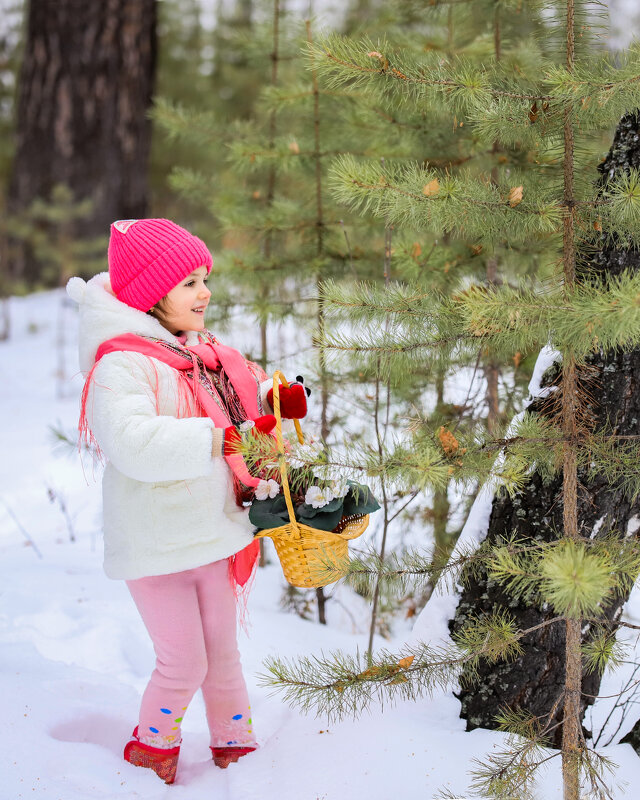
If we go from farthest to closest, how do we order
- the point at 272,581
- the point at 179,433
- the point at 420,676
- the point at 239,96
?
the point at 239,96 → the point at 272,581 → the point at 420,676 → the point at 179,433

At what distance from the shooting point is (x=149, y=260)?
2.06 metres

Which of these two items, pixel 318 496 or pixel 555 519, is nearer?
pixel 318 496

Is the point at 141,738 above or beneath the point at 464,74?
beneath

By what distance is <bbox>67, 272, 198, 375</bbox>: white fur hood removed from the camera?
6.70 ft

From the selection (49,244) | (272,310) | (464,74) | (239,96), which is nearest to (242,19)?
(239,96)

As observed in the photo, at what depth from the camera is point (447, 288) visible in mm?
2971

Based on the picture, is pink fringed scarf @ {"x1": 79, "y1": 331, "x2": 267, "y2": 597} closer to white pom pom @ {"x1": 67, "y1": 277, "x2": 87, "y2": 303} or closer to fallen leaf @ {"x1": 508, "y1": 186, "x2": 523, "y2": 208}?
white pom pom @ {"x1": 67, "y1": 277, "x2": 87, "y2": 303}

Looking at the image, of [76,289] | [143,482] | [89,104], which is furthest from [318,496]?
[89,104]

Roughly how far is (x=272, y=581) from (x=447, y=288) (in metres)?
1.91

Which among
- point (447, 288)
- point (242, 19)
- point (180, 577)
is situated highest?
point (242, 19)

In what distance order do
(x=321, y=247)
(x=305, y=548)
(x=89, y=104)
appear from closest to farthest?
1. (x=305, y=548)
2. (x=321, y=247)
3. (x=89, y=104)

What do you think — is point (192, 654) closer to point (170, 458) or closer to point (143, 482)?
point (143, 482)

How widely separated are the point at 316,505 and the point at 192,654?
69 centimetres

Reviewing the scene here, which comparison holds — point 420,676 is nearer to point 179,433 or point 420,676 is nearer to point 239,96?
point 179,433
